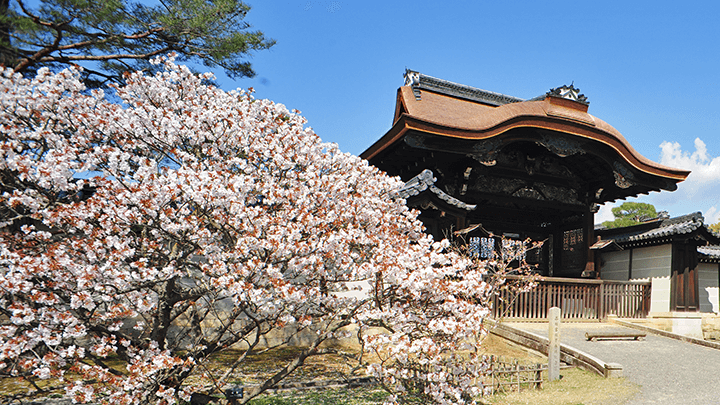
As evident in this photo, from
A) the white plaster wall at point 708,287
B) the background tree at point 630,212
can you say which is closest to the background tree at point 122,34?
the white plaster wall at point 708,287

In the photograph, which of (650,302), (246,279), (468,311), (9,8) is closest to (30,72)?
(9,8)

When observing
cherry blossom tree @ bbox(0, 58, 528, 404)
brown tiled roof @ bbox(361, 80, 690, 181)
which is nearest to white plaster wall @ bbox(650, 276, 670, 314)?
brown tiled roof @ bbox(361, 80, 690, 181)

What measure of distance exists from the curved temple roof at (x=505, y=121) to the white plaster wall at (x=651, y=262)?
2.26 metres

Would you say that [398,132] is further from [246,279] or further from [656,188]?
[656,188]

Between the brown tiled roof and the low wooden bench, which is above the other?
the brown tiled roof

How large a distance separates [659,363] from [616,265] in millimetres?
8556

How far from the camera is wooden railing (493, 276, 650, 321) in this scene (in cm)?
1232

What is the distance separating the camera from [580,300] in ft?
44.0

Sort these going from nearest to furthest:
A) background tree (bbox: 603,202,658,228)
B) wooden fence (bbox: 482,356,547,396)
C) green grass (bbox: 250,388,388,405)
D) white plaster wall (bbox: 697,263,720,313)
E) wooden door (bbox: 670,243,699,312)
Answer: green grass (bbox: 250,388,388,405) < wooden fence (bbox: 482,356,547,396) < wooden door (bbox: 670,243,699,312) < white plaster wall (bbox: 697,263,720,313) < background tree (bbox: 603,202,658,228)

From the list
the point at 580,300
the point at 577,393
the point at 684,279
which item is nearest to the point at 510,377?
the point at 577,393

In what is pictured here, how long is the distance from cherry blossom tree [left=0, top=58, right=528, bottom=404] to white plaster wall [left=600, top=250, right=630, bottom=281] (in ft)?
47.2

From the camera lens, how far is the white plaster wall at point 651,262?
1451 cm

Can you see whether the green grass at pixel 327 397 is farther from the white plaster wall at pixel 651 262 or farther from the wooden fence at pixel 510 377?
the white plaster wall at pixel 651 262

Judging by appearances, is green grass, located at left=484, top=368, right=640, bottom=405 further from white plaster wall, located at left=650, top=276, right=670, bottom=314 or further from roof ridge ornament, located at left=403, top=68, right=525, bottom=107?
roof ridge ornament, located at left=403, top=68, right=525, bottom=107
